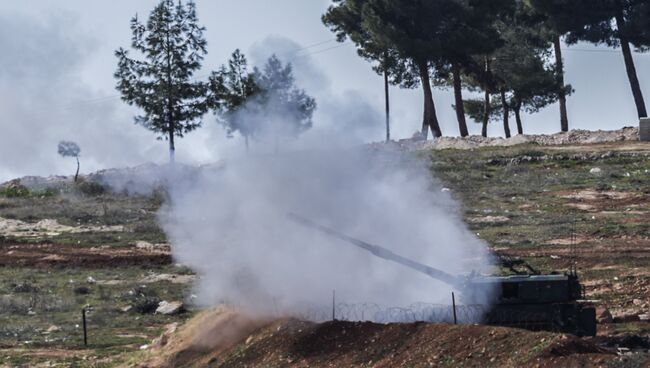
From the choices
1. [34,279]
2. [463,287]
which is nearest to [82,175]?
[34,279]

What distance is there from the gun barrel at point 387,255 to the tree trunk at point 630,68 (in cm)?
3879

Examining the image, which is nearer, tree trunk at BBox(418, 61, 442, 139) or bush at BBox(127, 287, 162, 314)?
bush at BBox(127, 287, 162, 314)

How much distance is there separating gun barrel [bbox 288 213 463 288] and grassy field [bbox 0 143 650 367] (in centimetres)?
401

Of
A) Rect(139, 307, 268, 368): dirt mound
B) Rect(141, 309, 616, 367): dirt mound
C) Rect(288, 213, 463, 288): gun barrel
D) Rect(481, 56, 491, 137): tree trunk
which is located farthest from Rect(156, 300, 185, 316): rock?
Rect(481, 56, 491, 137): tree trunk

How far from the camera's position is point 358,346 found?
27984 mm

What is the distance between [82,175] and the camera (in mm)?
70750

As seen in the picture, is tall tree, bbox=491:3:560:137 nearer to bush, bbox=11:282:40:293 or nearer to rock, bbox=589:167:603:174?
rock, bbox=589:167:603:174

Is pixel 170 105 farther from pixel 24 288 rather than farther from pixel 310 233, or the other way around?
pixel 310 233

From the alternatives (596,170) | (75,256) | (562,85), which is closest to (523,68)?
(562,85)

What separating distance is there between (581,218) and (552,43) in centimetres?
3023

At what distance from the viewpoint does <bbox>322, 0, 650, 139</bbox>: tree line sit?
67.1m

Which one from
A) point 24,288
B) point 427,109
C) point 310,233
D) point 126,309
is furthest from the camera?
point 427,109

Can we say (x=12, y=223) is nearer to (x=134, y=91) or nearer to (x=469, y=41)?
(x=134, y=91)

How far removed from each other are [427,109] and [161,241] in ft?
80.4
